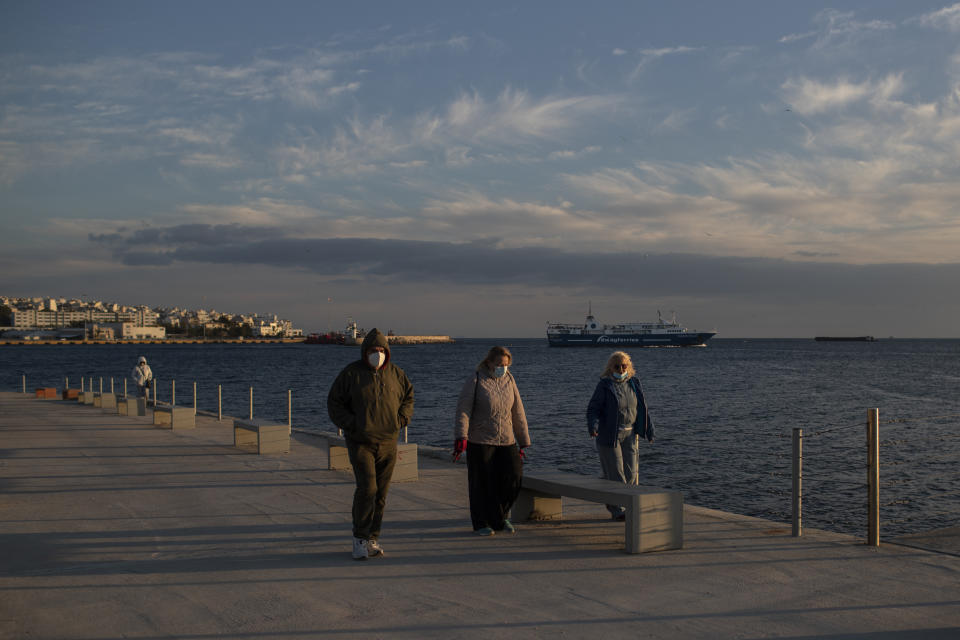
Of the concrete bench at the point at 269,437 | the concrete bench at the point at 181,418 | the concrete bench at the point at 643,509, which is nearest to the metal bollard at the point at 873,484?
the concrete bench at the point at 643,509

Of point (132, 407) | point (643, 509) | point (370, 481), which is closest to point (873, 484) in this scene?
point (643, 509)

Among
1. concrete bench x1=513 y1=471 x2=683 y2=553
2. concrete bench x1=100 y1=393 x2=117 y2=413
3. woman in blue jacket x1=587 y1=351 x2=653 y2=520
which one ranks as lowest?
concrete bench x1=100 y1=393 x2=117 y2=413

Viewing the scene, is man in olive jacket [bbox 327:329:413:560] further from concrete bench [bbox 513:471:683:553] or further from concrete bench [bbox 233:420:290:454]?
concrete bench [bbox 233:420:290:454]

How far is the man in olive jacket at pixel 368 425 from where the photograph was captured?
614cm

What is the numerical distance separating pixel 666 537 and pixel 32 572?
4.89m

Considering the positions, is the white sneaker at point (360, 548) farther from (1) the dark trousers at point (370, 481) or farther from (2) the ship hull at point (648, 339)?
(2) the ship hull at point (648, 339)

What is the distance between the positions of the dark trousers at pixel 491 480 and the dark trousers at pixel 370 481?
0.92 meters

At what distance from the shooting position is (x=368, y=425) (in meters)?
6.15

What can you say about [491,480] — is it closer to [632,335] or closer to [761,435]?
[761,435]

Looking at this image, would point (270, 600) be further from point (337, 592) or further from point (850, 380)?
point (850, 380)

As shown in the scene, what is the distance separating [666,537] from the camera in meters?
6.46

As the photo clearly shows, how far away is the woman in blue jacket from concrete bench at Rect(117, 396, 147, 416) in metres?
16.2

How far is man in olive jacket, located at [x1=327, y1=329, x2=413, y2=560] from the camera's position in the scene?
20.1ft

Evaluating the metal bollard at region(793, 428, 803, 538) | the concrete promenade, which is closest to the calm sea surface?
the metal bollard at region(793, 428, 803, 538)
